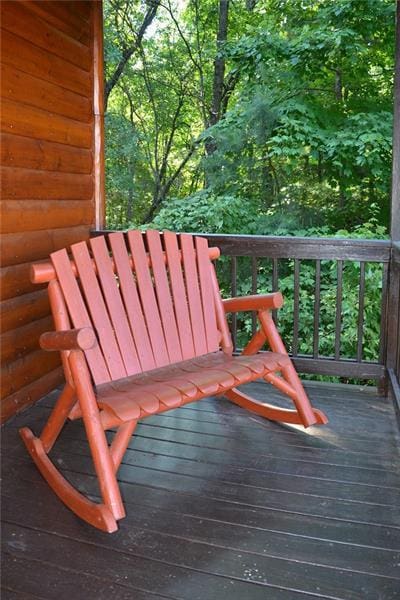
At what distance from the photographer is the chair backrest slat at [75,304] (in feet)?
7.03

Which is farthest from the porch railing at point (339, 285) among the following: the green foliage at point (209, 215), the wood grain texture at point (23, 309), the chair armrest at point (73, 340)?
the green foliage at point (209, 215)

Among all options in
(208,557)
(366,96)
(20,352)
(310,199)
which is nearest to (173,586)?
(208,557)

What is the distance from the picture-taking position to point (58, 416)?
87.5 inches

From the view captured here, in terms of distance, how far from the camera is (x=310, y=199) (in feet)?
20.1

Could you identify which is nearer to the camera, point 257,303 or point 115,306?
point 115,306

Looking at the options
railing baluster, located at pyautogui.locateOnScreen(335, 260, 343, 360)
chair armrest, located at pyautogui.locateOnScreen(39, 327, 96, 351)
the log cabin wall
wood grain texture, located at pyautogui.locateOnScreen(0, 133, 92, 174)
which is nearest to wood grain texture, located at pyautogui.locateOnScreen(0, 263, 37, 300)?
the log cabin wall

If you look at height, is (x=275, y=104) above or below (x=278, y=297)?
above

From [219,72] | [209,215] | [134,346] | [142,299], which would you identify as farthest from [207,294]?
[219,72]

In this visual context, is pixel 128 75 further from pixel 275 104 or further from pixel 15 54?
pixel 15 54

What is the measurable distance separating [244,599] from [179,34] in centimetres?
668

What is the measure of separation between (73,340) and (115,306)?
0.48 m

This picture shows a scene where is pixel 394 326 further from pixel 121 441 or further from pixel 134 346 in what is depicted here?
pixel 121 441

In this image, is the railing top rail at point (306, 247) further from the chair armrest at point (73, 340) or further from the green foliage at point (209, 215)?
the green foliage at point (209, 215)

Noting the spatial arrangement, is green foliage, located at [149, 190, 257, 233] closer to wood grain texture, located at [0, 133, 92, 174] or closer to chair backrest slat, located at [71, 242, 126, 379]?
wood grain texture, located at [0, 133, 92, 174]
